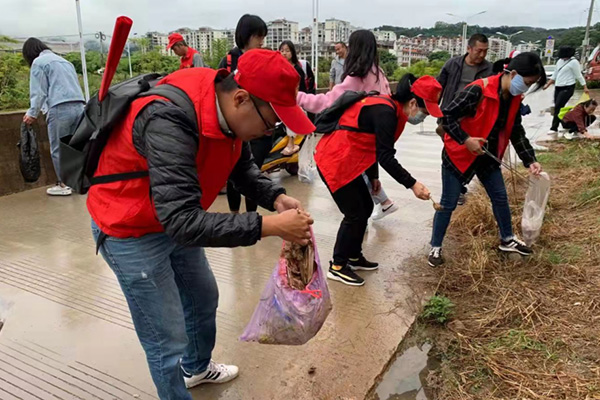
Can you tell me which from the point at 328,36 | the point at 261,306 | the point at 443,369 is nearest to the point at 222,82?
the point at 261,306

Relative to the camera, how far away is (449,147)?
3.44m

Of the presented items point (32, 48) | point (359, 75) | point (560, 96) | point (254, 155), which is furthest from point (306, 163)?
point (560, 96)

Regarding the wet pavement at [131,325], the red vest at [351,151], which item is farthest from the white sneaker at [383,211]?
the red vest at [351,151]

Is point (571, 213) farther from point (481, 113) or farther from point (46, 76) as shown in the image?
point (46, 76)

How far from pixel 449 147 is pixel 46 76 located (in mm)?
3938

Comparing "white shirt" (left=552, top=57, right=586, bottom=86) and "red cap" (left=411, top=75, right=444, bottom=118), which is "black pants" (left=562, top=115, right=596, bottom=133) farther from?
"red cap" (left=411, top=75, right=444, bottom=118)

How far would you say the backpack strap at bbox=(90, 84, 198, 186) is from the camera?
57.8 inches

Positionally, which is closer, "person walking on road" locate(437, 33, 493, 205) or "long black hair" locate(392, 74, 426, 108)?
"long black hair" locate(392, 74, 426, 108)

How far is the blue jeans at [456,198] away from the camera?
350 cm

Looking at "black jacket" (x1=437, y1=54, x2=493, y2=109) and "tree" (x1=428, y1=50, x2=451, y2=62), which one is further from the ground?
"tree" (x1=428, y1=50, x2=451, y2=62)

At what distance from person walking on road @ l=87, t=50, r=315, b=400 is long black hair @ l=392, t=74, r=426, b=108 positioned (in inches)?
57.7

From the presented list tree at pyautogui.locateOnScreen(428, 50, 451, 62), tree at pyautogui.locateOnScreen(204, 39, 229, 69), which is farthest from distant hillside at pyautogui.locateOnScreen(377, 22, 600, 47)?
tree at pyautogui.locateOnScreen(204, 39, 229, 69)

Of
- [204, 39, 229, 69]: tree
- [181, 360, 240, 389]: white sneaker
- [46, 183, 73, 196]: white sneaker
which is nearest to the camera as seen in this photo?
Answer: [181, 360, 240, 389]: white sneaker

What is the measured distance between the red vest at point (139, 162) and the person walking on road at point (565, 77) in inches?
372
